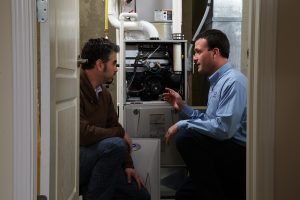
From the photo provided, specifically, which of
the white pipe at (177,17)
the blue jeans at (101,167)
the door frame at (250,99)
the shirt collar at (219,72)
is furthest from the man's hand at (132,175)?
the white pipe at (177,17)

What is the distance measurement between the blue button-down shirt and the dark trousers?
0.06 m

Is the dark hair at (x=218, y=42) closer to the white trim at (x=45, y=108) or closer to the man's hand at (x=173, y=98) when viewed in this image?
the man's hand at (x=173, y=98)

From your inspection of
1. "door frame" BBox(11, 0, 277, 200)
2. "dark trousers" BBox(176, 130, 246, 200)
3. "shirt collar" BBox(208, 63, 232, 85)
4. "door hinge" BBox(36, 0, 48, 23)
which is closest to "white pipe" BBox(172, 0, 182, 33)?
"shirt collar" BBox(208, 63, 232, 85)

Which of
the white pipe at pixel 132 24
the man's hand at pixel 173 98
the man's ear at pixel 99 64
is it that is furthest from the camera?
the white pipe at pixel 132 24

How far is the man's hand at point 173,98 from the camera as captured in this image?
9.57 feet

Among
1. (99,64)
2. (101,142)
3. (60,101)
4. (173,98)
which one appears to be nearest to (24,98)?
(60,101)

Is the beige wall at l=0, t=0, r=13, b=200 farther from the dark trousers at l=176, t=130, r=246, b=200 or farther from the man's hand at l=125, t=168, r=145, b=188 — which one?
the dark trousers at l=176, t=130, r=246, b=200

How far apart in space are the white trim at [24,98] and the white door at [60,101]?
0.19ft

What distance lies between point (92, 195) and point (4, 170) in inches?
37.1

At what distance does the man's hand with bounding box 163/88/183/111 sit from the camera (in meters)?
2.92

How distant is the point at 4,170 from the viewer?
1342mm

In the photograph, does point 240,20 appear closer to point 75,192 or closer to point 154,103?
point 154,103

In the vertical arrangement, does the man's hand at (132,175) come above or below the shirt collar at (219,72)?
below

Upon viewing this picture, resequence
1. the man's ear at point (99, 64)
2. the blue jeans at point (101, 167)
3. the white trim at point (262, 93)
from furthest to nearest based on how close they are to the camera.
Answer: the man's ear at point (99, 64) → the blue jeans at point (101, 167) → the white trim at point (262, 93)
